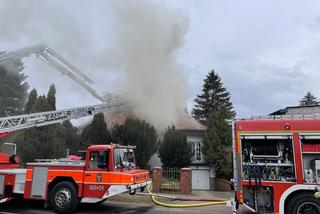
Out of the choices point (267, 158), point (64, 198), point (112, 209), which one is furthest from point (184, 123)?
point (267, 158)

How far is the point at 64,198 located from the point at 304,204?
724cm

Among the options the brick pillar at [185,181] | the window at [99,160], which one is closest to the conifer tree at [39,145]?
the brick pillar at [185,181]

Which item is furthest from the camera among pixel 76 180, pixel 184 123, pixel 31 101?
pixel 31 101

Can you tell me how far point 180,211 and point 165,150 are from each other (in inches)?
466

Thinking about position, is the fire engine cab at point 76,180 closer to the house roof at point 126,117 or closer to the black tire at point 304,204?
the black tire at point 304,204

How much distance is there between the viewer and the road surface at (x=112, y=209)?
980 cm

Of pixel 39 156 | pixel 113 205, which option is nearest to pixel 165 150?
pixel 39 156

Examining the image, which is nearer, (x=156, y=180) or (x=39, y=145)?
(x=156, y=180)

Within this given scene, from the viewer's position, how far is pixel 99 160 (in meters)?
9.66

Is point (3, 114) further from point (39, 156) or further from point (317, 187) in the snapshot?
point (317, 187)

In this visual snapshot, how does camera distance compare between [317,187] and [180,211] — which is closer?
[317,187]

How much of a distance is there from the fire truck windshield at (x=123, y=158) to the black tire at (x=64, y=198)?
1.65 metres

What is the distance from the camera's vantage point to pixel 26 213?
9438 mm

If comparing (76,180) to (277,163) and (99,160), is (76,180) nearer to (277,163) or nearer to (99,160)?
(99,160)
